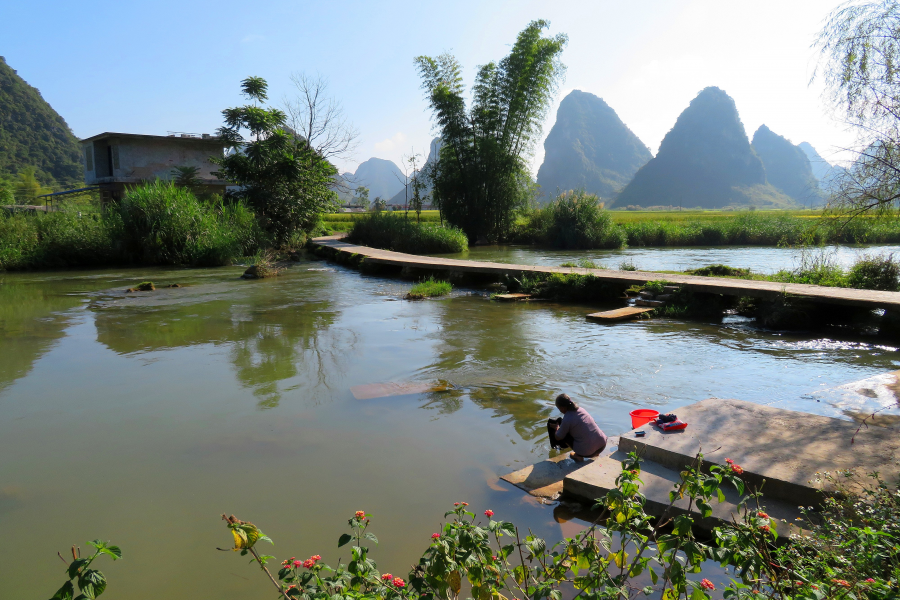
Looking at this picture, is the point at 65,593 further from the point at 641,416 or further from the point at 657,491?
the point at 641,416

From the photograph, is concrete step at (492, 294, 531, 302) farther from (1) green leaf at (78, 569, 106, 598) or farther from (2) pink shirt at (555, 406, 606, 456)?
(1) green leaf at (78, 569, 106, 598)

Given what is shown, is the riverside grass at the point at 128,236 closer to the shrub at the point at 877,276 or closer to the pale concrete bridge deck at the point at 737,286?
the pale concrete bridge deck at the point at 737,286

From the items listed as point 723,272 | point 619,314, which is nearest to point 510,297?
point 619,314

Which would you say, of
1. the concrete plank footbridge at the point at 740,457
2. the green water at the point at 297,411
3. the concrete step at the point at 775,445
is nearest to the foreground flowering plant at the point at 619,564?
the concrete plank footbridge at the point at 740,457

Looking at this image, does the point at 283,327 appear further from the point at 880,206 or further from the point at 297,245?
the point at 297,245

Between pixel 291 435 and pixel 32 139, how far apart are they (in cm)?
5564

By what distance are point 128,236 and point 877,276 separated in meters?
18.9

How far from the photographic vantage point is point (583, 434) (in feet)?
12.1

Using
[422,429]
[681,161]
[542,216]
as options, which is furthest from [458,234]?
A: [681,161]

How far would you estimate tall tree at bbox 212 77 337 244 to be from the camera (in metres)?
19.4

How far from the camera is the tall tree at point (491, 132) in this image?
23109 millimetres

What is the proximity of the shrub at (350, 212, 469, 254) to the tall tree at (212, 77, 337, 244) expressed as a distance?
2.94 meters

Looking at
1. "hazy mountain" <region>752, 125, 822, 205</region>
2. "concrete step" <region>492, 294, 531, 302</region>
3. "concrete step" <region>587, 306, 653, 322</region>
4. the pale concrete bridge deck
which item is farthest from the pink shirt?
"hazy mountain" <region>752, 125, 822, 205</region>

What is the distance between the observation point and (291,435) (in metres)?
4.25
